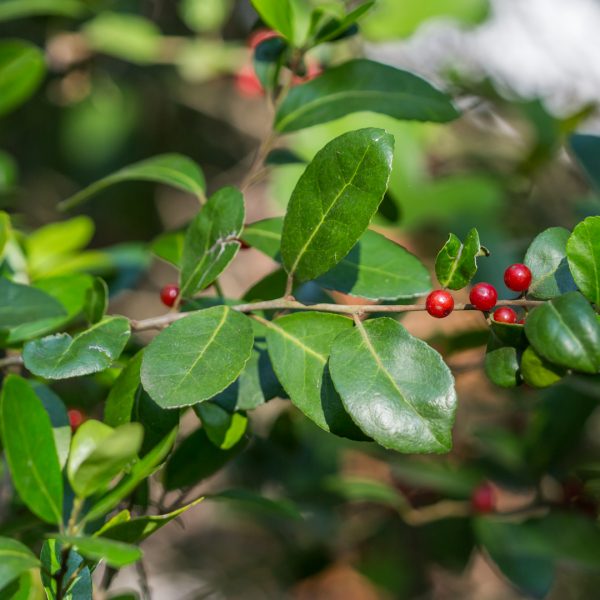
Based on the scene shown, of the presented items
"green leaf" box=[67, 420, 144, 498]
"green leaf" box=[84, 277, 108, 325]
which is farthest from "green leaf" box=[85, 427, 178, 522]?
"green leaf" box=[84, 277, 108, 325]

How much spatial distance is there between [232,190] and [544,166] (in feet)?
4.46

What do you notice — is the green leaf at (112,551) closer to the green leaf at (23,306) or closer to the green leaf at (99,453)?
the green leaf at (99,453)

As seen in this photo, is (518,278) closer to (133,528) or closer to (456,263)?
(456,263)

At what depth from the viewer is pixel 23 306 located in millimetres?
688

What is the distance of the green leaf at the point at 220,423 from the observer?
687 millimetres

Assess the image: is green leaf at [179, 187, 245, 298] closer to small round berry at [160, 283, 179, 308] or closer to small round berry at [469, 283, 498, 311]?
small round berry at [160, 283, 179, 308]

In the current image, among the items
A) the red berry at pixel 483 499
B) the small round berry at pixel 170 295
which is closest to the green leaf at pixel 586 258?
the small round berry at pixel 170 295

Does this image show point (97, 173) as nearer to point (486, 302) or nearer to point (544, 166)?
point (544, 166)

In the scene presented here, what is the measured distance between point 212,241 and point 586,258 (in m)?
0.30

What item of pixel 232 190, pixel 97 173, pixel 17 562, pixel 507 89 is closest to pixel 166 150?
pixel 97 173

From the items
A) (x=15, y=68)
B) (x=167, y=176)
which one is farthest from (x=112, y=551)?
(x=15, y=68)

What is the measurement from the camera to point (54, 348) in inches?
25.8

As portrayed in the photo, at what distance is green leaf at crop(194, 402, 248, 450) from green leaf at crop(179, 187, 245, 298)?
10 cm

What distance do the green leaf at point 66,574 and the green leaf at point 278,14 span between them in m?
0.51
